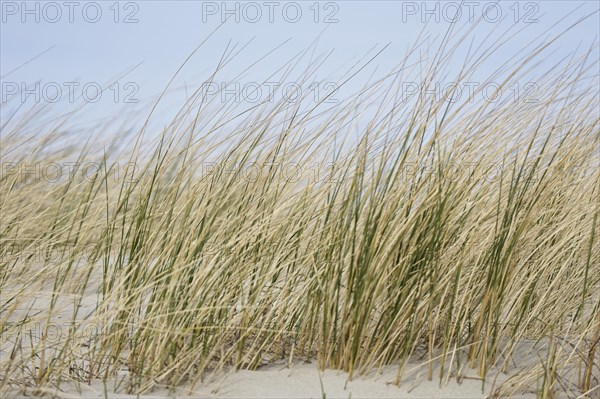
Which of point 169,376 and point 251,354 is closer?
point 169,376

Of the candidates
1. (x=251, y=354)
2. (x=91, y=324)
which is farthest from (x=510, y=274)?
(x=91, y=324)

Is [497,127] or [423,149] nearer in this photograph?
[423,149]

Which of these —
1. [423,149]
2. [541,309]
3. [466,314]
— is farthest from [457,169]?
[541,309]

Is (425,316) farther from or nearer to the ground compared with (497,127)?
nearer to the ground

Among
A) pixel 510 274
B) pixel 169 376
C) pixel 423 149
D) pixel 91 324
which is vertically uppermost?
pixel 423 149

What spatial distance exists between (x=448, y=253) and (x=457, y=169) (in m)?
0.34

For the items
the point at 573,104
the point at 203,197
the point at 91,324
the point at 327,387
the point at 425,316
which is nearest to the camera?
the point at 327,387

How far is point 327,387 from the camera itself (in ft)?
7.72

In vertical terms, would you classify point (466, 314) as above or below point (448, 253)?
below

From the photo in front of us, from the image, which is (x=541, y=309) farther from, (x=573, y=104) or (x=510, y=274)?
(x=573, y=104)

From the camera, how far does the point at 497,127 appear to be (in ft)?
10.3

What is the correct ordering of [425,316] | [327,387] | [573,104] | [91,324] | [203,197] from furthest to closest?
[573,104] → [203,197] → [91,324] → [425,316] → [327,387]

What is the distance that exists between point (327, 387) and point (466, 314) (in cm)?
60

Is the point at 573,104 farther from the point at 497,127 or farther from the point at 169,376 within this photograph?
the point at 169,376
